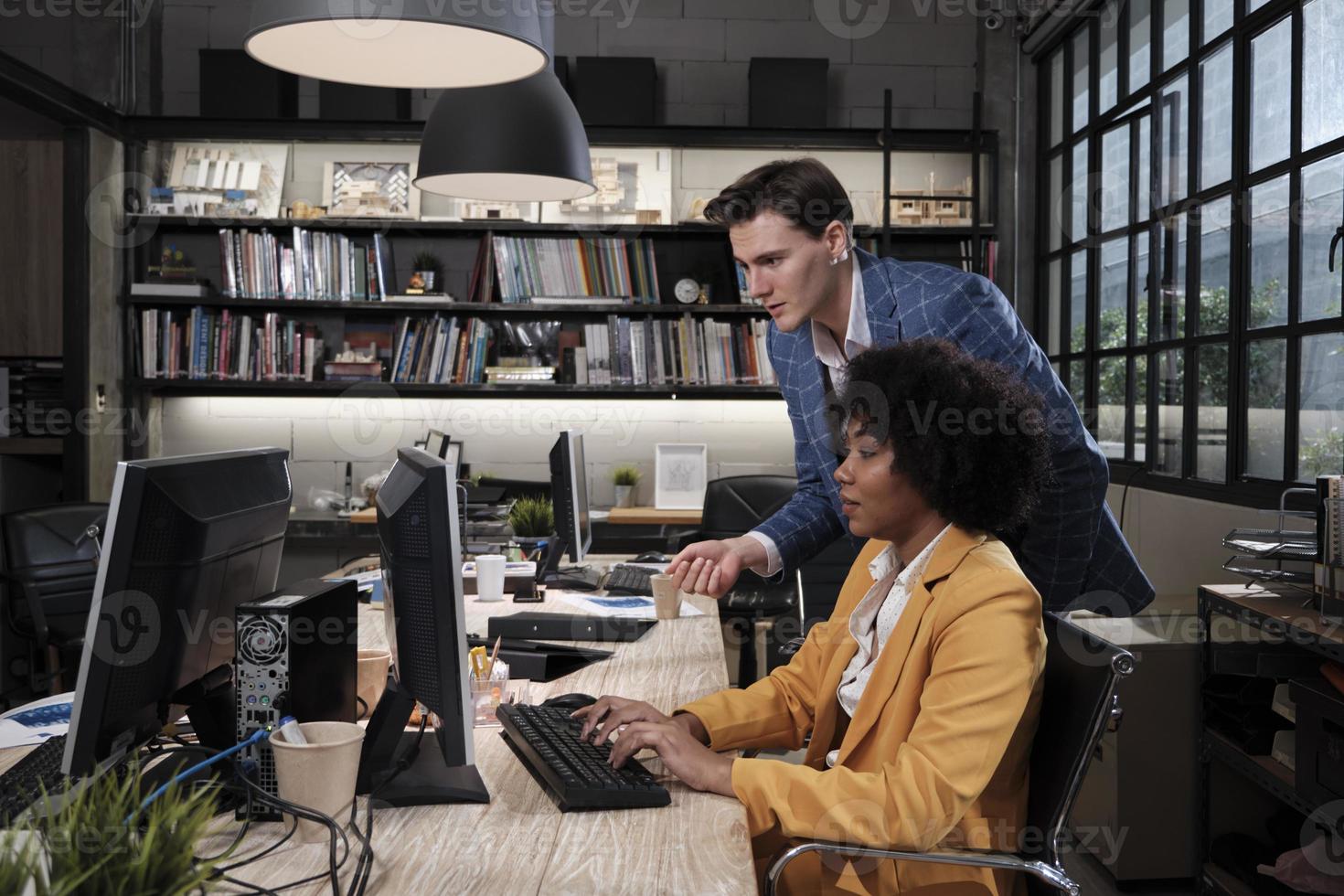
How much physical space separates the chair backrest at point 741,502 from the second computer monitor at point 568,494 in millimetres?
941

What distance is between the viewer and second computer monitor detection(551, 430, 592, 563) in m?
3.21

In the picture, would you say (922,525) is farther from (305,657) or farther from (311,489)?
(311,489)

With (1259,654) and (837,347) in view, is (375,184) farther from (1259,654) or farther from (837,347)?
(1259,654)

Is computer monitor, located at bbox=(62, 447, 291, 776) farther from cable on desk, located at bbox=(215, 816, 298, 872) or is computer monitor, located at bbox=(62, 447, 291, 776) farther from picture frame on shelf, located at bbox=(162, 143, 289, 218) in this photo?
picture frame on shelf, located at bbox=(162, 143, 289, 218)

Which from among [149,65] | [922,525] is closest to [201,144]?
[149,65]

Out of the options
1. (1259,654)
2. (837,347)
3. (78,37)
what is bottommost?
(1259,654)

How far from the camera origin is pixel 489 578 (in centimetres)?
278

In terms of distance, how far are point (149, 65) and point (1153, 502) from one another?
4932 millimetres

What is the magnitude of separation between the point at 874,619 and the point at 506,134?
1947 millimetres

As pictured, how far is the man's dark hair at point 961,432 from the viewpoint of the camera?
153 centimetres

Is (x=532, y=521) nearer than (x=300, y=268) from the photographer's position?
Yes

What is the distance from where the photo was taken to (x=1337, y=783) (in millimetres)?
2096

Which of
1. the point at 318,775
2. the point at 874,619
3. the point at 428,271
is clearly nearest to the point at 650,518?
the point at 428,271

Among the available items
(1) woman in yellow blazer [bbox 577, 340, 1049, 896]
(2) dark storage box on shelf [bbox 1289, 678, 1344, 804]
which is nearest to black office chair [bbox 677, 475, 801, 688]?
(2) dark storage box on shelf [bbox 1289, 678, 1344, 804]
